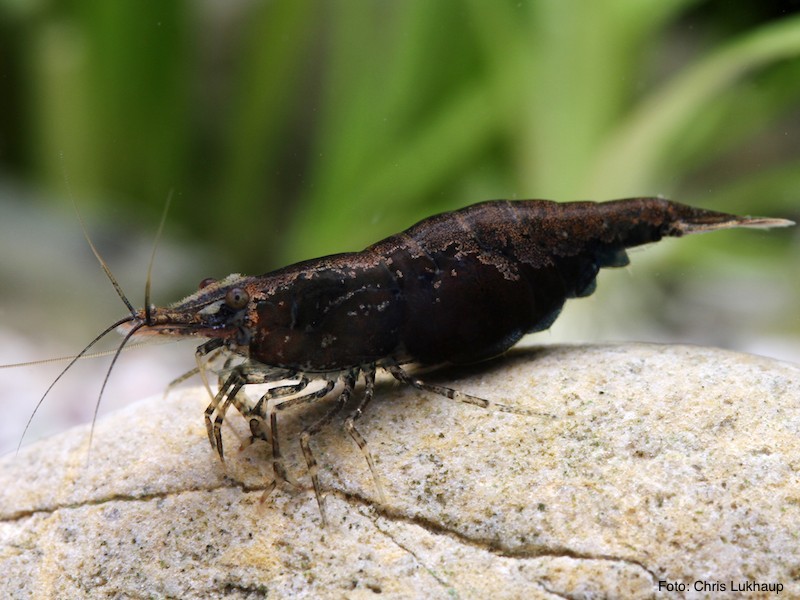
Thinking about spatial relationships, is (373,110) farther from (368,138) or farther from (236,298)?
(236,298)

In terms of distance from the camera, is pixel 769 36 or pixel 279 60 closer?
pixel 769 36

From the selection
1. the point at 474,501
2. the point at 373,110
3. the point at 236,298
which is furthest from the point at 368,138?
the point at 474,501

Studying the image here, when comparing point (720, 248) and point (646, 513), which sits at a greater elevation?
point (720, 248)

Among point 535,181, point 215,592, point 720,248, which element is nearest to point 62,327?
point 215,592

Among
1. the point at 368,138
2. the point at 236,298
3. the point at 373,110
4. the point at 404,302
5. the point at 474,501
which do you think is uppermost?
the point at 373,110

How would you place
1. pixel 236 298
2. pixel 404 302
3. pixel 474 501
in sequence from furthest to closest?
1. pixel 404 302
2. pixel 236 298
3. pixel 474 501

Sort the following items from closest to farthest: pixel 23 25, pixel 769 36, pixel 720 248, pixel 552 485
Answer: pixel 552 485 < pixel 769 36 < pixel 720 248 < pixel 23 25

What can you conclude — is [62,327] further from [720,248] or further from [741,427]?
[720,248]
